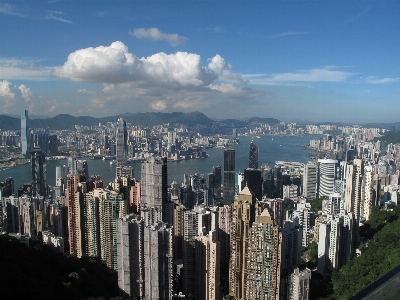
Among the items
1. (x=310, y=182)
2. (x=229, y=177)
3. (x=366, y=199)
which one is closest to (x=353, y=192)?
(x=366, y=199)

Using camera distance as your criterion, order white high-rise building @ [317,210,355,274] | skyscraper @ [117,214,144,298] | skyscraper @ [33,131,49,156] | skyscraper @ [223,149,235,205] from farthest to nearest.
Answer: skyscraper @ [33,131,49,156], skyscraper @ [223,149,235,205], white high-rise building @ [317,210,355,274], skyscraper @ [117,214,144,298]

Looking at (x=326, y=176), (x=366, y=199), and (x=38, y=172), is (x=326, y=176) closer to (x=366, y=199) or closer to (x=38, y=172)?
(x=366, y=199)

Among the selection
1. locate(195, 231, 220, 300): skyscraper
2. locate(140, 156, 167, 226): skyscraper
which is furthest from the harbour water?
locate(195, 231, 220, 300): skyscraper

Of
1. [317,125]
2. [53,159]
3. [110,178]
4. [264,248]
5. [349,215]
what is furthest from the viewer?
[317,125]

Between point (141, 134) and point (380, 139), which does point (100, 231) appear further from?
point (380, 139)

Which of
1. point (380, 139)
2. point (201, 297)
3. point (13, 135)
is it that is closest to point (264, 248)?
point (201, 297)

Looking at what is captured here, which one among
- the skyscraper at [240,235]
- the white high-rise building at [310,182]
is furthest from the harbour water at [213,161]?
the skyscraper at [240,235]

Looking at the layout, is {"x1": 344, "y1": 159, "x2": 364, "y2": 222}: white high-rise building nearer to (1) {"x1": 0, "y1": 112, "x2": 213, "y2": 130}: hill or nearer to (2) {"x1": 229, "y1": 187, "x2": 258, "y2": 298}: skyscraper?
(2) {"x1": 229, "y1": 187, "x2": 258, "y2": 298}: skyscraper
